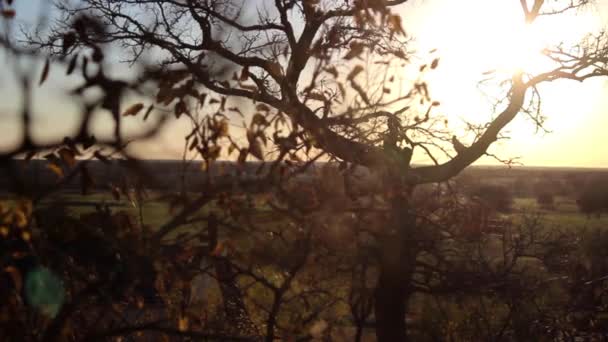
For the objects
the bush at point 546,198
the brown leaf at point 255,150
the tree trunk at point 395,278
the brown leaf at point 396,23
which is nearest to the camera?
the brown leaf at point 255,150

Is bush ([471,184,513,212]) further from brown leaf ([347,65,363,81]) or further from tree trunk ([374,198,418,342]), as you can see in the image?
brown leaf ([347,65,363,81])

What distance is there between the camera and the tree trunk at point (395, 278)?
6.61 metres

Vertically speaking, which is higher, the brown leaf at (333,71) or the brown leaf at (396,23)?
the brown leaf at (396,23)

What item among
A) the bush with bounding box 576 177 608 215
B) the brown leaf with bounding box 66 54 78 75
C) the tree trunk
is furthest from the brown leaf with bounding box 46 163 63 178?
the bush with bounding box 576 177 608 215

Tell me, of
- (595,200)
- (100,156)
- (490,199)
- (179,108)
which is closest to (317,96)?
(179,108)

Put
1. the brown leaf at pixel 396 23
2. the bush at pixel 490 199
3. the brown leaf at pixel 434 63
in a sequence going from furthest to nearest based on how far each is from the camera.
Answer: the bush at pixel 490 199, the brown leaf at pixel 434 63, the brown leaf at pixel 396 23

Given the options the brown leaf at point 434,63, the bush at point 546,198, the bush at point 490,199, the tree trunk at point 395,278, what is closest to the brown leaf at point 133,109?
the brown leaf at point 434,63

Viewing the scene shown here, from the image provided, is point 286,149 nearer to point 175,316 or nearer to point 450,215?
point 175,316

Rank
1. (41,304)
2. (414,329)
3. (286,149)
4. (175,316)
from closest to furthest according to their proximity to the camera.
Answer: (286,149) < (41,304) < (175,316) < (414,329)

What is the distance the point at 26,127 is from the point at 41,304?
87 centimetres

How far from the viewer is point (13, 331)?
287 centimetres

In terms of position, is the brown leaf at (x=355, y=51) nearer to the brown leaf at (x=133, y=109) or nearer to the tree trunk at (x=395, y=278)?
the brown leaf at (x=133, y=109)

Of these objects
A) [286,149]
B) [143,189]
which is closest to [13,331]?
[143,189]

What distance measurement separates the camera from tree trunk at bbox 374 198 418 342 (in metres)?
6.61
